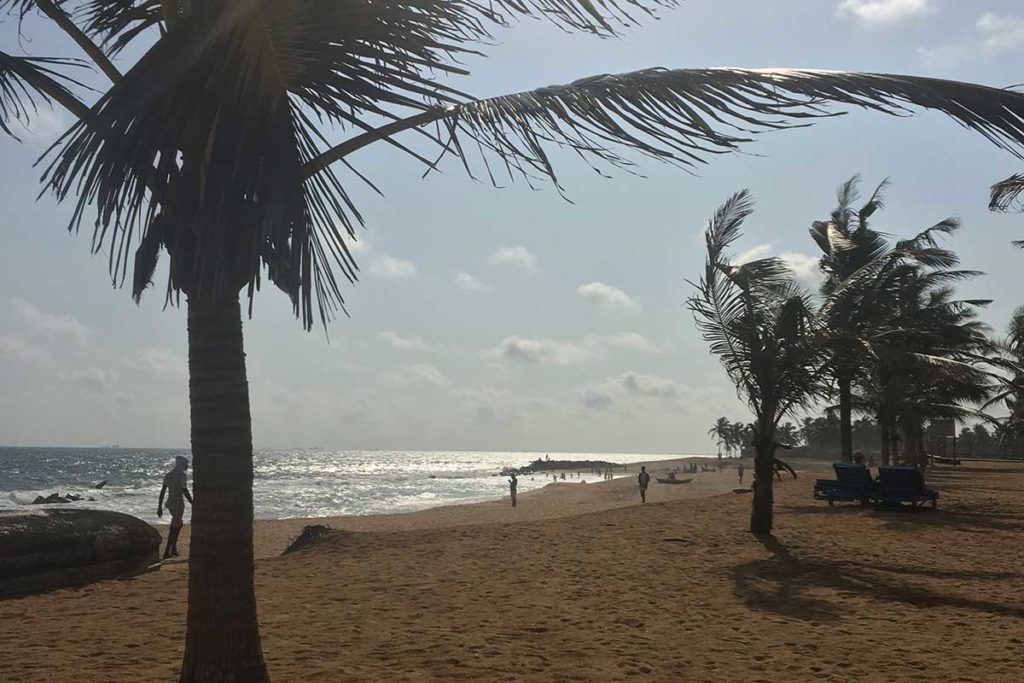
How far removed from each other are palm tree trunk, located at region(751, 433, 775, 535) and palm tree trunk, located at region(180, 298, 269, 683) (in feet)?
27.7

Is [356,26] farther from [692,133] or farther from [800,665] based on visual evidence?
[800,665]

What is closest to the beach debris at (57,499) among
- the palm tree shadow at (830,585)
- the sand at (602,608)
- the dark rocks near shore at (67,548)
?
the dark rocks near shore at (67,548)

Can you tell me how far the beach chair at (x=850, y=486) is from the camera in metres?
13.5

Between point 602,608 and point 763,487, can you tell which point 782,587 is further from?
point 763,487

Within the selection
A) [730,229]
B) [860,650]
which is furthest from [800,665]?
[730,229]

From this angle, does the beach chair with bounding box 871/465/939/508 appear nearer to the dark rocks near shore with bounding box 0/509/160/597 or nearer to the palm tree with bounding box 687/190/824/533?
the palm tree with bounding box 687/190/824/533

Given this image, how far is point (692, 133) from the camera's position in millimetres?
3062

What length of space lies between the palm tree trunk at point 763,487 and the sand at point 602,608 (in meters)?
0.33

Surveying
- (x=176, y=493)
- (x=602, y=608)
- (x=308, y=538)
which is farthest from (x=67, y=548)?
(x=602, y=608)

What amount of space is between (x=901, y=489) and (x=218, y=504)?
12.4 meters

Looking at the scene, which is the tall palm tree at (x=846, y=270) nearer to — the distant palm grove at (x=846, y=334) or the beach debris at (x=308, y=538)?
the distant palm grove at (x=846, y=334)

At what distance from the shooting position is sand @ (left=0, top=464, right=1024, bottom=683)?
514 cm

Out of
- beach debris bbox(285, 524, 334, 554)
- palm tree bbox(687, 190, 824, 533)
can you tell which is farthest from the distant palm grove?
beach debris bbox(285, 524, 334, 554)

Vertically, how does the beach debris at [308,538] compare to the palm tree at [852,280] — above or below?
below
